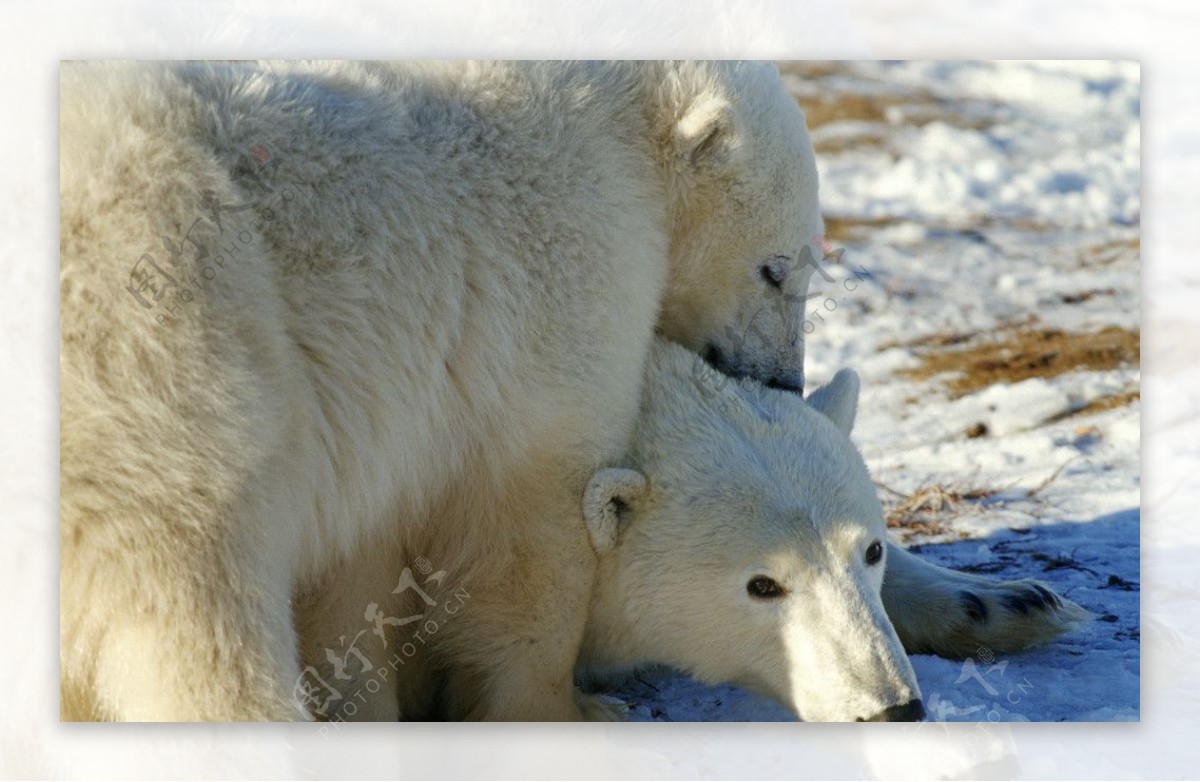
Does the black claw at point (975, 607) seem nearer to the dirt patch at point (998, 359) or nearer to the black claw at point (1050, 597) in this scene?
the black claw at point (1050, 597)

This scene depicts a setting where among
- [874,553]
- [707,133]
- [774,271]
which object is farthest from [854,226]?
[874,553]

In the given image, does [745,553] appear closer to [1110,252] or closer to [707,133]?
[707,133]

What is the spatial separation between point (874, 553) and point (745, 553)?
0.34 meters

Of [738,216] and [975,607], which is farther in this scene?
[975,607]

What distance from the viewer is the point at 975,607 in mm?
4184

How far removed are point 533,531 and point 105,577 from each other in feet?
3.36

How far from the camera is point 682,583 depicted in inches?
147

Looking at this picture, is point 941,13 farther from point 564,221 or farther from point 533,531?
point 533,531

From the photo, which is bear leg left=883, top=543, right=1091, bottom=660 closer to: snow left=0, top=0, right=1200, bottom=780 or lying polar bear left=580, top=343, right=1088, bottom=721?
snow left=0, top=0, right=1200, bottom=780

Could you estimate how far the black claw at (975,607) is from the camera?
13.7 ft

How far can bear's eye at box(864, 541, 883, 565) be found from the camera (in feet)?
12.3

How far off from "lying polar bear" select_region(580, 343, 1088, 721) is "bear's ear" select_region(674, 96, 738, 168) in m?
0.50

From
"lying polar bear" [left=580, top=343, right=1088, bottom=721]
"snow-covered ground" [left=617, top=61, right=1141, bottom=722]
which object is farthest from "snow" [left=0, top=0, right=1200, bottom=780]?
"lying polar bear" [left=580, top=343, right=1088, bottom=721]

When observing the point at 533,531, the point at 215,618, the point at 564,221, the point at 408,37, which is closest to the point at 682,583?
the point at 533,531
